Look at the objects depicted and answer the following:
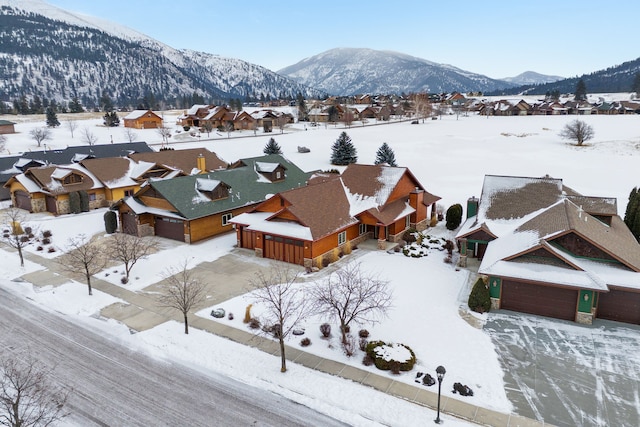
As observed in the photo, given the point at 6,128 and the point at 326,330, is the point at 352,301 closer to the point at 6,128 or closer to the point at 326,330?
the point at 326,330

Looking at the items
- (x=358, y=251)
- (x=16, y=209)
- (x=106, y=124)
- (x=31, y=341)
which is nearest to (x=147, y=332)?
(x=31, y=341)

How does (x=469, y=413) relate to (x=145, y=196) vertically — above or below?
below

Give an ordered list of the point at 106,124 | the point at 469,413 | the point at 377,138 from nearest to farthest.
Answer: the point at 469,413, the point at 377,138, the point at 106,124

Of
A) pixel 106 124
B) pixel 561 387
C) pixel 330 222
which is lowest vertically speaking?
pixel 561 387

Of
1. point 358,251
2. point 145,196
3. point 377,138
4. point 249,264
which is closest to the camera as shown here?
point 249,264

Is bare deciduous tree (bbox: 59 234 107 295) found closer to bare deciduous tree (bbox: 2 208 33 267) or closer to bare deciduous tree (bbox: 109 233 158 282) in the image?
bare deciduous tree (bbox: 109 233 158 282)

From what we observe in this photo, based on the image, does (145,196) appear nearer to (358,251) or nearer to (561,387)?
(358,251)

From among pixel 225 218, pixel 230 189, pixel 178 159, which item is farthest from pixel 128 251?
pixel 178 159
